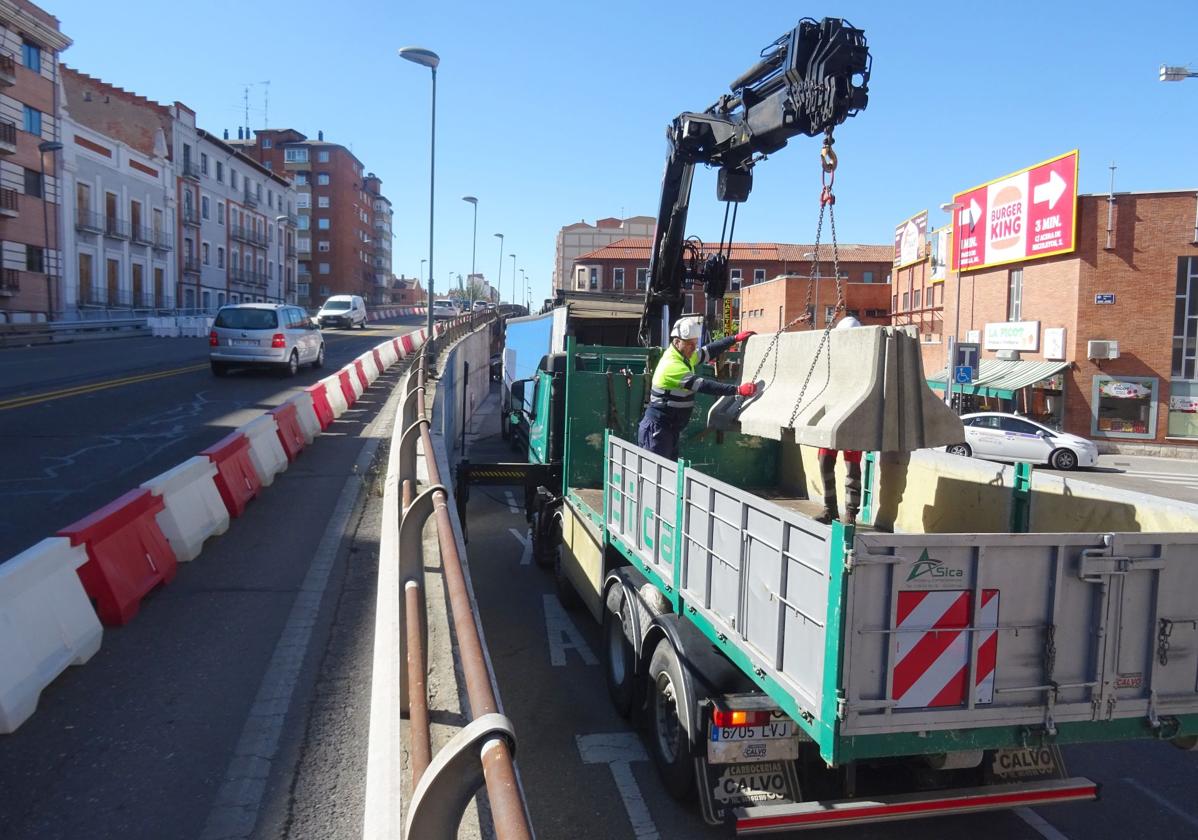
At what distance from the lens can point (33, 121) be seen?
1655 inches

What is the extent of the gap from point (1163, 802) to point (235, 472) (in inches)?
333

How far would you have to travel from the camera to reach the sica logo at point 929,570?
3.41m

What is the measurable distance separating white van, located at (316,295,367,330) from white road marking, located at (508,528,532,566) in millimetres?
38273

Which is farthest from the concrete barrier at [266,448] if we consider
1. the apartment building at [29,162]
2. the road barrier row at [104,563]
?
the apartment building at [29,162]

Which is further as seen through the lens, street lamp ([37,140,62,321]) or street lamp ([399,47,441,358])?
street lamp ([37,140,62,321])

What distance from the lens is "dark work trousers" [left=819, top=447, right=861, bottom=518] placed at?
6.25 meters

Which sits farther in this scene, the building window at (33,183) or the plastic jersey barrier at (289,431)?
the building window at (33,183)

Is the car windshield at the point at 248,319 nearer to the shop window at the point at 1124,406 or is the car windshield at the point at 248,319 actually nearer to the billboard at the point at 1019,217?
the billboard at the point at 1019,217

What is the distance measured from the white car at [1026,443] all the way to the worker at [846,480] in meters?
19.6

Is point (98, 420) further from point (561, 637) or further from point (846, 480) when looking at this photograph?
point (846, 480)

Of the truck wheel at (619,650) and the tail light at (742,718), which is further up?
the tail light at (742,718)

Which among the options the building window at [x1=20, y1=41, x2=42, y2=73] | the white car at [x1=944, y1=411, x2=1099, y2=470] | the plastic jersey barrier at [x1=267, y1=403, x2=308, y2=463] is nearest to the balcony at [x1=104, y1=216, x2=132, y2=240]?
the building window at [x1=20, y1=41, x2=42, y2=73]

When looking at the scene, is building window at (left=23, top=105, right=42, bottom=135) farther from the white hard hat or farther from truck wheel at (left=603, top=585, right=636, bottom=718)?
truck wheel at (left=603, top=585, right=636, bottom=718)

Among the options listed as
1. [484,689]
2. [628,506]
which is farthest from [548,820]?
[484,689]
